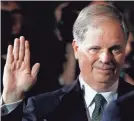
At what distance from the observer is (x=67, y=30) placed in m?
1.10

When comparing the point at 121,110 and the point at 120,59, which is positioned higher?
the point at 120,59

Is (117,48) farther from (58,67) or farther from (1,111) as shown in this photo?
(1,111)

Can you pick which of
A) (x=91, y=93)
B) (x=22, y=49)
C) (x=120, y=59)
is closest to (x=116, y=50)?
(x=120, y=59)

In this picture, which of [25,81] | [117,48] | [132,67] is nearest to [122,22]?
[117,48]

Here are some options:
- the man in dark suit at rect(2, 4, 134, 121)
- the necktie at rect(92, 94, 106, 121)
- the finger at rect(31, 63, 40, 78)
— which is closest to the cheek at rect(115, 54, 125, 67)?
the man in dark suit at rect(2, 4, 134, 121)

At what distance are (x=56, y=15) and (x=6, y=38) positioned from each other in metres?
0.16

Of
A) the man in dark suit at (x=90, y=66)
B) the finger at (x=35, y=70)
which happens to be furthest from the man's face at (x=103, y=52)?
the finger at (x=35, y=70)

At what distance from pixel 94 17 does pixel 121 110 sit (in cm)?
25

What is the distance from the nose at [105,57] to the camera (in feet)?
3.22

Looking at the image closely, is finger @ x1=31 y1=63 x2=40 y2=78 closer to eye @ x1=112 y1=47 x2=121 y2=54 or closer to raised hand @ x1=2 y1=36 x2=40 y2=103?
raised hand @ x1=2 y1=36 x2=40 y2=103

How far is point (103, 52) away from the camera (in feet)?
3.23

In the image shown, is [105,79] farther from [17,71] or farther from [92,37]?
[17,71]

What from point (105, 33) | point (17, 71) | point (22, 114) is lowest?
point (22, 114)

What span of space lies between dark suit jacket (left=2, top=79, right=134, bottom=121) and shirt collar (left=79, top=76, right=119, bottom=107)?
0.04 ft
